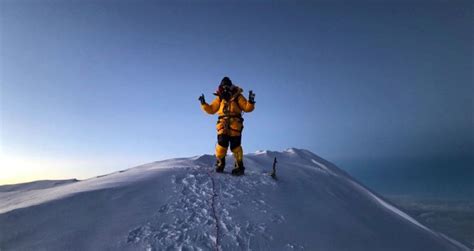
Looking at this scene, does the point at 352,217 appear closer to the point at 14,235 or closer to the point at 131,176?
the point at 131,176

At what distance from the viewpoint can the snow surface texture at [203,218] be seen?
4980 millimetres

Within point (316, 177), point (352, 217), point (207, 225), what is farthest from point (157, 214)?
point (316, 177)

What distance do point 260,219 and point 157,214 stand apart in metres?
2.01

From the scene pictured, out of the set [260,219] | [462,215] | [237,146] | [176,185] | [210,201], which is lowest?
[462,215]

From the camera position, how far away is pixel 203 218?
5676mm

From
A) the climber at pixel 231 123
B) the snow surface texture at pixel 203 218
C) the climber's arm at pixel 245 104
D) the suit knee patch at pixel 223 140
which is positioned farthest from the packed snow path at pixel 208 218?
the climber's arm at pixel 245 104

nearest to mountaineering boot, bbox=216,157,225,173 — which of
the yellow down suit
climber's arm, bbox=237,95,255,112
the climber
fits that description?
the climber

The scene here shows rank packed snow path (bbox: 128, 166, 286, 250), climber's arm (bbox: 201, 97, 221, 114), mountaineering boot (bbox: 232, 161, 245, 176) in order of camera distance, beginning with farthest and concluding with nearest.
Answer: climber's arm (bbox: 201, 97, 221, 114) < mountaineering boot (bbox: 232, 161, 245, 176) < packed snow path (bbox: 128, 166, 286, 250)

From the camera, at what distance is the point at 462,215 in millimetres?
196625

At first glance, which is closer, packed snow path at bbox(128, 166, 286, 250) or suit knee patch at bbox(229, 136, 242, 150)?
packed snow path at bbox(128, 166, 286, 250)

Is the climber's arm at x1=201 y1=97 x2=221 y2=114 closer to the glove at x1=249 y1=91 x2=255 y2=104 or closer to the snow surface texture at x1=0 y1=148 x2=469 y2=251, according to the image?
the glove at x1=249 y1=91 x2=255 y2=104

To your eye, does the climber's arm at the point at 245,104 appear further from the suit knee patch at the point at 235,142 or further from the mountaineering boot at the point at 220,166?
the mountaineering boot at the point at 220,166

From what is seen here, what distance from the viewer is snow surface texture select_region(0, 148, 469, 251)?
4.98m

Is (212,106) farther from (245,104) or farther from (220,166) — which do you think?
(220,166)
